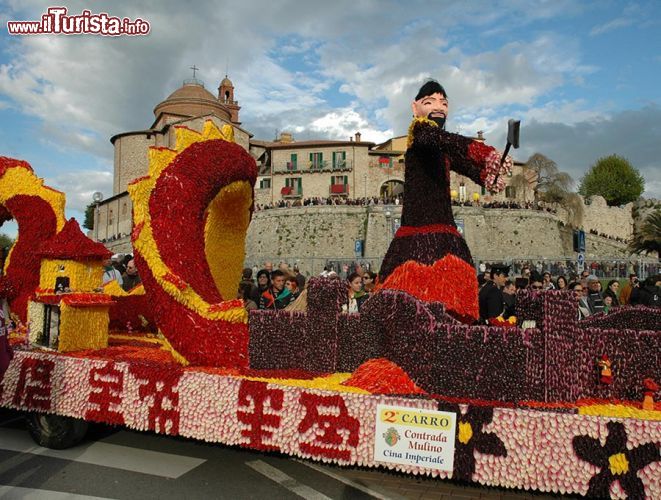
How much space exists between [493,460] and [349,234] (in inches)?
1409

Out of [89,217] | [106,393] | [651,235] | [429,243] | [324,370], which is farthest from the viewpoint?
[89,217]

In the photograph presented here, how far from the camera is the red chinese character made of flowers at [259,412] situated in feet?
14.0

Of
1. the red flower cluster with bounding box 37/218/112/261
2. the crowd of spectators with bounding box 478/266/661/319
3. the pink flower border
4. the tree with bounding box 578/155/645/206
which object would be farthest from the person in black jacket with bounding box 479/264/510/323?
the tree with bounding box 578/155/645/206

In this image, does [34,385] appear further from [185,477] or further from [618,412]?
[618,412]

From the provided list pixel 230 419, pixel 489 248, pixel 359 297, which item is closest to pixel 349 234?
pixel 489 248

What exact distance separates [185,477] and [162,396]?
0.72 metres

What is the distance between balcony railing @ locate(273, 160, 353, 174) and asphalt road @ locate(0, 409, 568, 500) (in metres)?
43.8

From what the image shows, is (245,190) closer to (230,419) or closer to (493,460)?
(230,419)

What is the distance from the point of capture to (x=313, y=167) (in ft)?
159

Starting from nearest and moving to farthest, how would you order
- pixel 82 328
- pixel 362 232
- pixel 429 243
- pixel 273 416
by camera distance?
pixel 273 416 → pixel 429 243 → pixel 82 328 → pixel 362 232

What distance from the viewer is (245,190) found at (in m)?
6.01

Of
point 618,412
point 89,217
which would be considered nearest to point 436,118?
point 618,412

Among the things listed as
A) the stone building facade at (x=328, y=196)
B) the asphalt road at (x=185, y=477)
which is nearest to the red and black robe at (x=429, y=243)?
the asphalt road at (x=185, y=477)

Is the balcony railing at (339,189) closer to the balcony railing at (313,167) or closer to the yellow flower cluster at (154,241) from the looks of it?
the balcony railing at (313,167)
